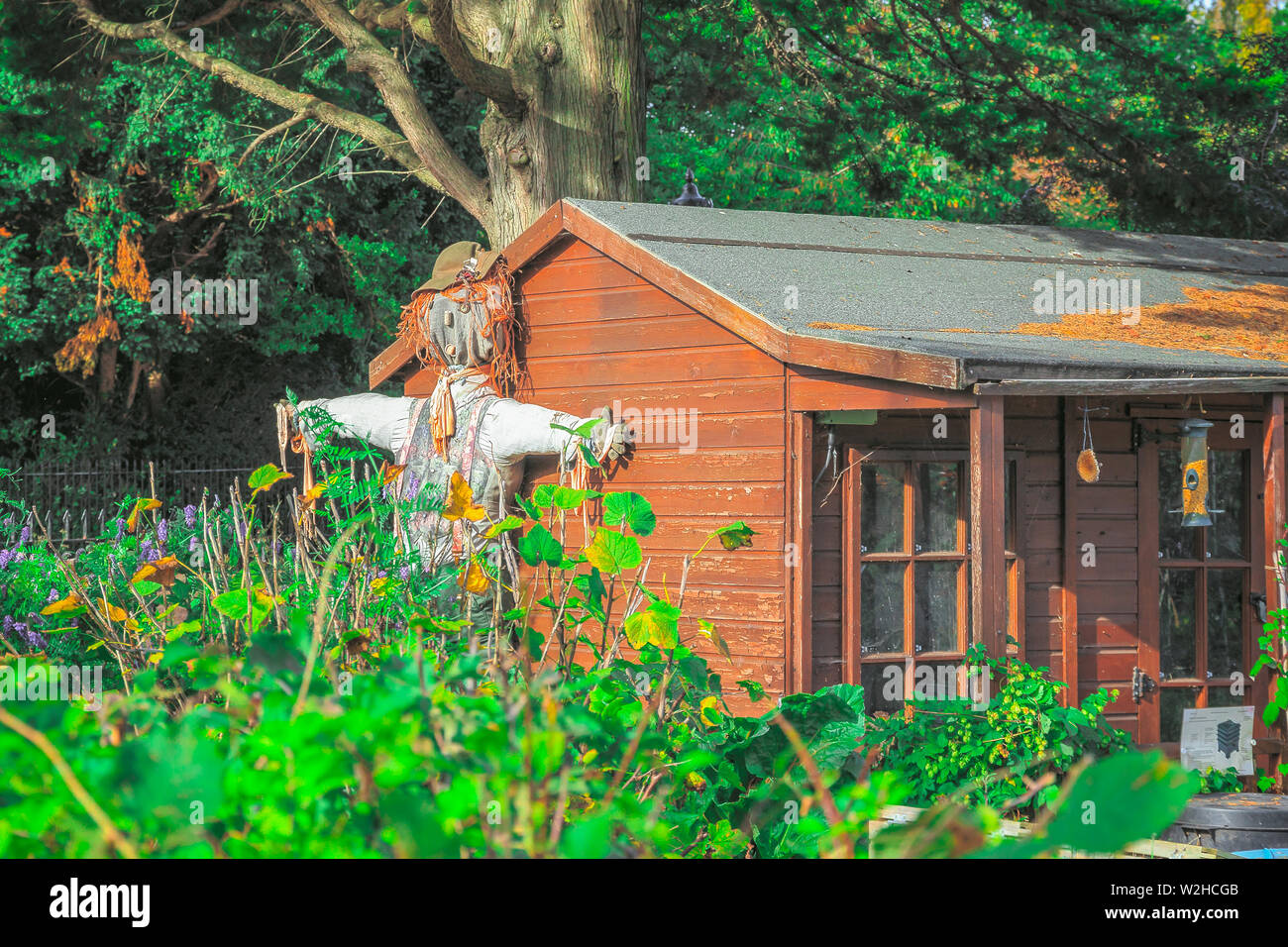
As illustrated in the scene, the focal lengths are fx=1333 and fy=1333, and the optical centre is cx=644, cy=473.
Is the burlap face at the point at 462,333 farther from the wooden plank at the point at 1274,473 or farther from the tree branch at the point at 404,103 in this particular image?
the wooden plank at the point at 1274,473

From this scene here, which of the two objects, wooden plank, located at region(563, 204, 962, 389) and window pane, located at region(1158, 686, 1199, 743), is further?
window pane, located at region(1158, 686, 1199, 743)

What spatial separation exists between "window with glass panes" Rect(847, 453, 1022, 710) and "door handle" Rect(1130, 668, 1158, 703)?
4.43 ft

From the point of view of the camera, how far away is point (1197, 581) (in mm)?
7797

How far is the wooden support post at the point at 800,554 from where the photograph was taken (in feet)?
20.8

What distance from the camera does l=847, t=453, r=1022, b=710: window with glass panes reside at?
6.72m

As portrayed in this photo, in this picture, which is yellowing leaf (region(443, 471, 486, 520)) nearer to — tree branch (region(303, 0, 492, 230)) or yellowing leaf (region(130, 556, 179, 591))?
yellowing leaf (region(130, 556, 179, 591))

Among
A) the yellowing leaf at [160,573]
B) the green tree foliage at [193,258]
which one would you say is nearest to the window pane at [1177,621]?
the yellowing leaf at [160,573]

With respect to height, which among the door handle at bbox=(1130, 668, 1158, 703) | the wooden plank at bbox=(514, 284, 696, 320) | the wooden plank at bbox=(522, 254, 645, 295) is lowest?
the door handle at bbox=(1130, 668, 1158, 703)

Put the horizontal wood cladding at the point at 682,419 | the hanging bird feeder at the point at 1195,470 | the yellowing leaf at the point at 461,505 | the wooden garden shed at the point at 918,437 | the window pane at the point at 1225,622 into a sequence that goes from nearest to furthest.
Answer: the yellowing leaf at the point at 461,505 → the wooden garden shed at the point at 918,437 → the horizontal wood cladding at the point at 682,419 → the hanging bird feeder at the point at 1195,470 → the window pane at the point at 1225,622

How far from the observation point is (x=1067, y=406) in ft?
24.2

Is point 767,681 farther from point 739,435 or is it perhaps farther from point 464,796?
point 464,796

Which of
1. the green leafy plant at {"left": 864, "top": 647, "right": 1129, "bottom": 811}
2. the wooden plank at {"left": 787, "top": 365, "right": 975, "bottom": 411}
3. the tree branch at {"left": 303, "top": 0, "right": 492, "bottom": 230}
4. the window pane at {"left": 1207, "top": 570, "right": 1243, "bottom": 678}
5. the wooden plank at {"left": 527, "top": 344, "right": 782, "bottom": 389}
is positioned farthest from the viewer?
the tree branch at {"left": 303, "top": 0, "right": 492, "bottom": 230}

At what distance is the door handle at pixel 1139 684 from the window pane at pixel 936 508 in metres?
1.59

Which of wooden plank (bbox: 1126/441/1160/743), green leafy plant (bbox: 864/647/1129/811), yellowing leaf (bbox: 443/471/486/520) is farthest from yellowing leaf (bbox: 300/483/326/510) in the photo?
wooden plank (bbox: 1126/441/1160/743)
